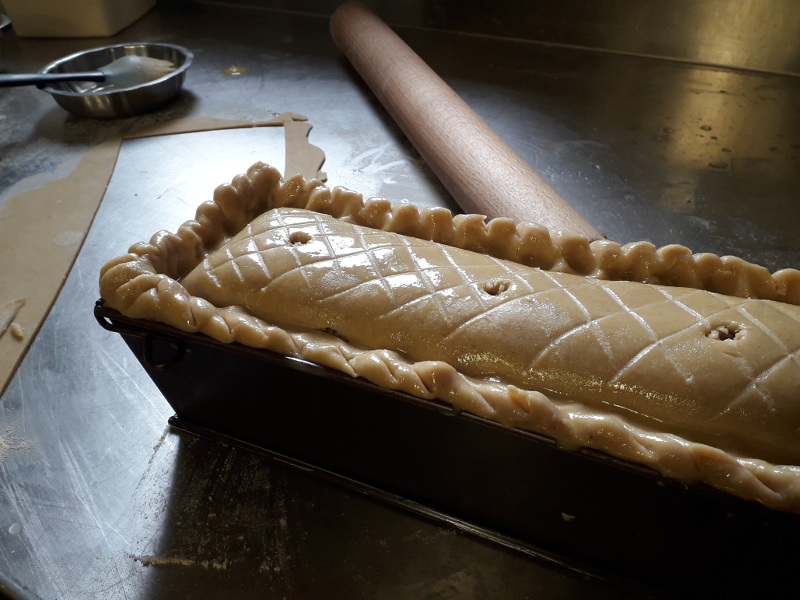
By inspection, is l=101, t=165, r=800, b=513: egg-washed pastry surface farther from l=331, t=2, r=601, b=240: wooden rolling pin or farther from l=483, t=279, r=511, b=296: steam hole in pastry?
l=331, t=2, r=601, b=240: wooden rolling pin

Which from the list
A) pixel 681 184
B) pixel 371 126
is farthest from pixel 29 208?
pixel 681 184

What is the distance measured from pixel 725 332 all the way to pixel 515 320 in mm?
478

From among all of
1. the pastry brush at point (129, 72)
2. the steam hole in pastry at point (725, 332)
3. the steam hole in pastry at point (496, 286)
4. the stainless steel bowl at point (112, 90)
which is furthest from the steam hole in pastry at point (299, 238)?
the pastry brush at point (129, 72)

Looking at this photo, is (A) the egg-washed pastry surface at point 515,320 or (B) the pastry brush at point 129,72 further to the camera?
(B) the pastry brush at point 129,72

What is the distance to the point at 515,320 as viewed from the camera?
4.49ft

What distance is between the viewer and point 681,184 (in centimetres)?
278

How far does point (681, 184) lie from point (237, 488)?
2476 millimetres

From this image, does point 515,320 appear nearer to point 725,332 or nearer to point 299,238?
point 725,332

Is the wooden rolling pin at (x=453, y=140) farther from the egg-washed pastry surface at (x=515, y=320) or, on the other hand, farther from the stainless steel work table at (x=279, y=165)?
the egg-washed pastry surface at (x=515, y=320)

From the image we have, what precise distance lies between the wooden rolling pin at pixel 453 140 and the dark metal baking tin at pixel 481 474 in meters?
0.98

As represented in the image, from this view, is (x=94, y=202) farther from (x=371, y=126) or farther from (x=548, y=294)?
(x=548, y=294)

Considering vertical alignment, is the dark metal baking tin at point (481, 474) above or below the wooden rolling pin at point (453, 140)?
below

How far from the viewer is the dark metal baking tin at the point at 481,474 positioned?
1141 millimetres

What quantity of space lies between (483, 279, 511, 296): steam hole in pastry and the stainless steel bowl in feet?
9.28
